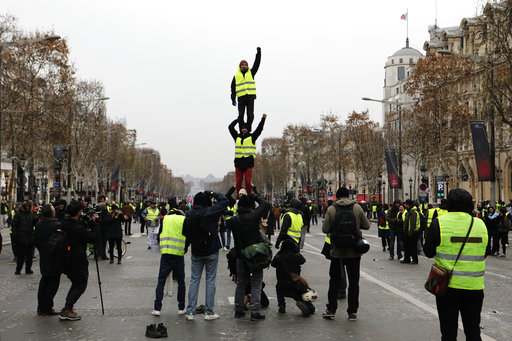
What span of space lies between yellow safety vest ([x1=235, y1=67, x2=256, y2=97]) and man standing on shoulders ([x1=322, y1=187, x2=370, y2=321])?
165 inches

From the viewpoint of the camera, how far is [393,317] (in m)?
8.86

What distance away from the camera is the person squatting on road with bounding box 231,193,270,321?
28.5 ft

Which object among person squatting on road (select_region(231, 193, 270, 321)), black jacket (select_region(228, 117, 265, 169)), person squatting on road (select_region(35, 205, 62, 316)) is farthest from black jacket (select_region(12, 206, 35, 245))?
person squatting on road (select_region(231, 193, 270, 321))

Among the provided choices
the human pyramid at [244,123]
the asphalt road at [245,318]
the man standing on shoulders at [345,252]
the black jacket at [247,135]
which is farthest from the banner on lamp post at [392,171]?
the man standing on shoulders at [345,252]

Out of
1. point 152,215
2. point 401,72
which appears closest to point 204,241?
point 152,215

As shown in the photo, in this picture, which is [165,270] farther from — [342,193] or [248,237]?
[342,193]

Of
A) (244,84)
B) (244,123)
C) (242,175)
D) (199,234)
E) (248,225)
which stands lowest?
(199,234)

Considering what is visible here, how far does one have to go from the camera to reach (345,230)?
8.55 metres

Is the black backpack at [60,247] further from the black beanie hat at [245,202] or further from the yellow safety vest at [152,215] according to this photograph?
the yellow safety vest at [152,215]

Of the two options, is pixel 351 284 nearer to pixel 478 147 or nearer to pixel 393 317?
pixel 393 317

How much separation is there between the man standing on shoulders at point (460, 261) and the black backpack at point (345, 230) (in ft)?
8.84

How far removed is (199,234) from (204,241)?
4.7 inches

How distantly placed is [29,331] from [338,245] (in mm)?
4264

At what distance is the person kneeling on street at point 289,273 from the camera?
902cm
